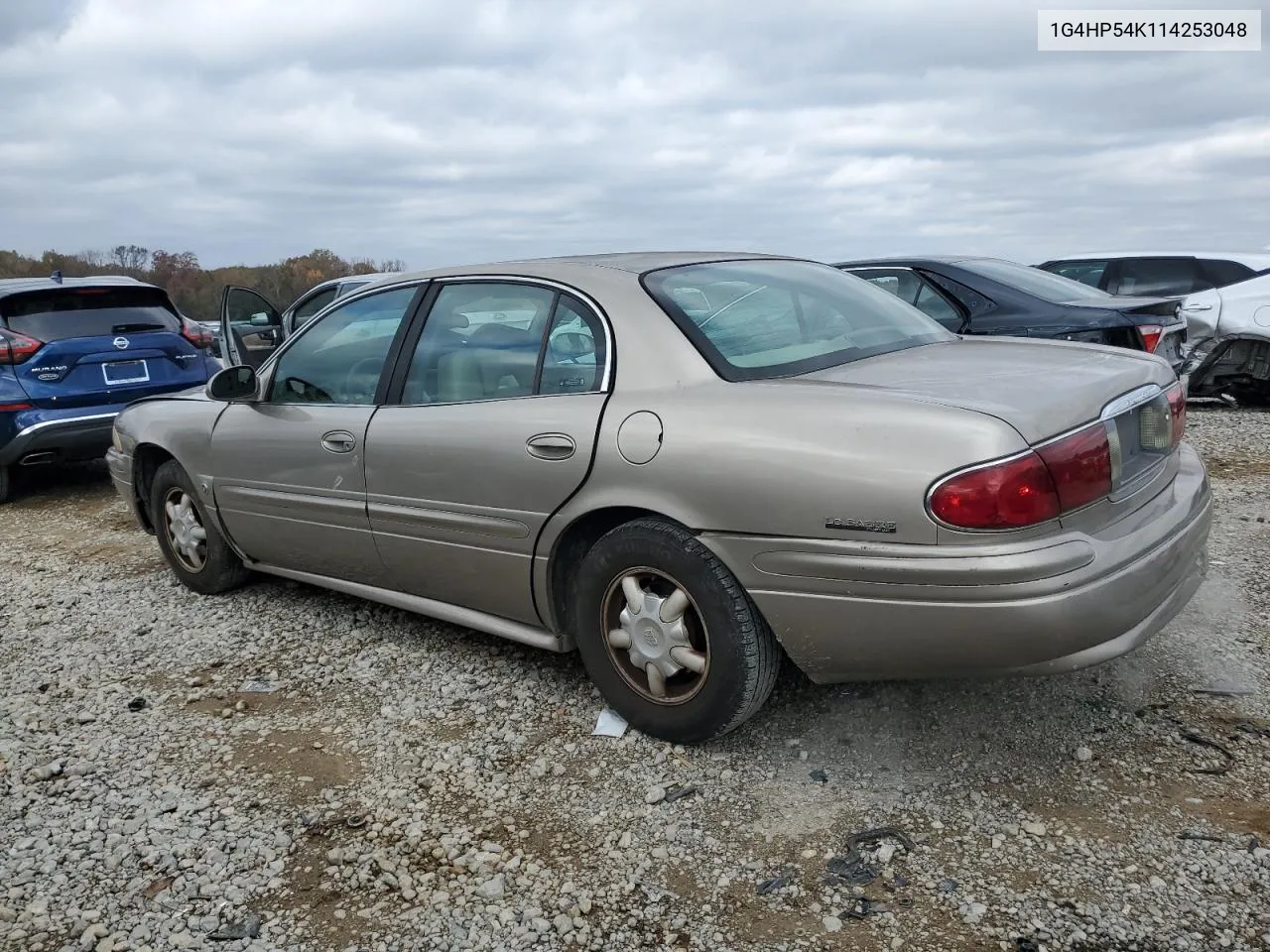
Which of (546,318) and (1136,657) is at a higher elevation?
(546,318)

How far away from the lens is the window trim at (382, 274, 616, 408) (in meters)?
3.07

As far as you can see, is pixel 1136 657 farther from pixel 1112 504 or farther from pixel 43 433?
pixel 43 433

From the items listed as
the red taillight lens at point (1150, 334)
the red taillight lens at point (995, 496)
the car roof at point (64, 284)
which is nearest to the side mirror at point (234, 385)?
the red taillight lens at point (995, 496)

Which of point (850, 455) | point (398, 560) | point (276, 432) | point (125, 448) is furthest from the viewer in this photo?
point (125, 448)

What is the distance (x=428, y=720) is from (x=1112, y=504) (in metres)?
2.24

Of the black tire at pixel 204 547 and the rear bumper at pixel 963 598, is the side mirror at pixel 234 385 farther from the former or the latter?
the rear bumper at pixel 963 598

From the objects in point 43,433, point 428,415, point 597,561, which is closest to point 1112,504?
point 597,561

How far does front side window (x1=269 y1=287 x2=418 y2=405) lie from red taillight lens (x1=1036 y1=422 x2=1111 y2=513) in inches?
94.9

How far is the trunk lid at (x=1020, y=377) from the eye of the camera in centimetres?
247

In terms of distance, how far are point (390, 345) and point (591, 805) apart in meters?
1.91

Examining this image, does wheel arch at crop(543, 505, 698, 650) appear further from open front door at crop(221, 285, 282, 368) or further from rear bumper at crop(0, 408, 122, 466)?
rear bumper at crop(0, 408, 122, 466)

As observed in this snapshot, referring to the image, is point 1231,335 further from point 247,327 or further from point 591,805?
point 247,327

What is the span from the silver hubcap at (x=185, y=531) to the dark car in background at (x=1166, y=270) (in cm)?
775

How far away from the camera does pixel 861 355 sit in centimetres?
317
